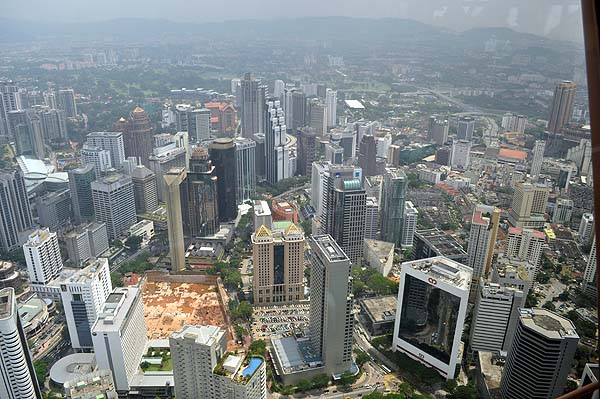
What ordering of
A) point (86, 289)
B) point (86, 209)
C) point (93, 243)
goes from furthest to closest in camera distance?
point (86, 209) → point (93, 243) → point (86, 289)

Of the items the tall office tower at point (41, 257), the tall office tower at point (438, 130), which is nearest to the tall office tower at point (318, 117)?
the tall office tower at point (438, 130)

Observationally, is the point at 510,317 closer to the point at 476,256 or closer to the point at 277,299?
the point at 476,256

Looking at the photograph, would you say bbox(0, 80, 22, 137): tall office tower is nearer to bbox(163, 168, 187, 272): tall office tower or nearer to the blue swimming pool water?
bbox(163, 168, 187, 272): tall office tower

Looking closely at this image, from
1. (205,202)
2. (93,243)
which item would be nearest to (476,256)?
(205,202)

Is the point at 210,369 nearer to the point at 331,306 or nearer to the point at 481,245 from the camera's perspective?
the point at 331,306

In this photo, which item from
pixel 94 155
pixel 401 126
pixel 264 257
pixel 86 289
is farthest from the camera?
pixel 401 126

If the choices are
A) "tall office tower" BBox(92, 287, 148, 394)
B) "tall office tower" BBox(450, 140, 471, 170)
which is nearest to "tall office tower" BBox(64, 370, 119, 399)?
"tall office tower" BBox(92, 287, 148, 394)

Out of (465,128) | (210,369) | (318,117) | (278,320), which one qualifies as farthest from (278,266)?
(318,117)
